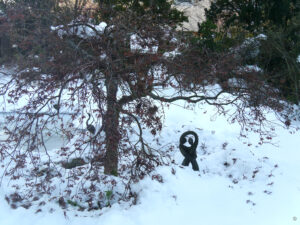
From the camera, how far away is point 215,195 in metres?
5.14

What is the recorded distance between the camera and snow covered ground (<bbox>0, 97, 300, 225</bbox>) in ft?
14.3

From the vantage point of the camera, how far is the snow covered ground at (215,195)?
4359mm

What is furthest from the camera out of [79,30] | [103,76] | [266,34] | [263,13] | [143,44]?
[263,13]

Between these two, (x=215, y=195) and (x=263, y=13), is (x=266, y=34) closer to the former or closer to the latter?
(x=263, y=13)

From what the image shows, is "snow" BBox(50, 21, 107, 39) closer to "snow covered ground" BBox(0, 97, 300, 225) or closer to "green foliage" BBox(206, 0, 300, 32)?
"snow covered ground" BBox(0, 97, 300, 225)

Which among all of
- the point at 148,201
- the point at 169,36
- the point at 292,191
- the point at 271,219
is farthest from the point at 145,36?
the point at 292,191

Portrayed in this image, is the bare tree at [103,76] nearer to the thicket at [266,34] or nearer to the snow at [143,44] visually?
the snow at [143,44]

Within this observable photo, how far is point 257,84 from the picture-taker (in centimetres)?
500

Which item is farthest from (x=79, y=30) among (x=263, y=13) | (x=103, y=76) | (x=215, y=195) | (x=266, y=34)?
(x=263, y=13)

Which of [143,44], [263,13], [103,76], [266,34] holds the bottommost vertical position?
[103,76]

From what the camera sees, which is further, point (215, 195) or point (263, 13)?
point (263, 13)

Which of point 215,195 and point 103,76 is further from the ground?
point 103,76

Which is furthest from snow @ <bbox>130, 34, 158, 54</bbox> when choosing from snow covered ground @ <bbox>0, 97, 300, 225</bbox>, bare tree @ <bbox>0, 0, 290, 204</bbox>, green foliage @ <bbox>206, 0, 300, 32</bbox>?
green foliage @ <bbox>206, 0, 300, 32</bbox>

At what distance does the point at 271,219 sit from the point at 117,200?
2440 millimetres
